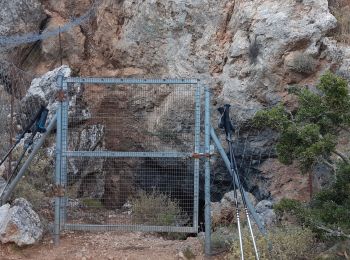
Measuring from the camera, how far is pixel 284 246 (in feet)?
18.6

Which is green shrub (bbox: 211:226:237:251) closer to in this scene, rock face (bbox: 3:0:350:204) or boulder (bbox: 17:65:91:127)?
rock face (bbox: 3:0:350:204)

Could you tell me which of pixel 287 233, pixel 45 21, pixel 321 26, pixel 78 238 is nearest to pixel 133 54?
pixel 45 21

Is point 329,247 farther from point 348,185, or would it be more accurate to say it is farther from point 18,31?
point 18,31

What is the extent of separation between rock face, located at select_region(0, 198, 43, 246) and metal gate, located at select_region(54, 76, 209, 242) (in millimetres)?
274

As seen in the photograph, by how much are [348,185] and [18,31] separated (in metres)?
8.51

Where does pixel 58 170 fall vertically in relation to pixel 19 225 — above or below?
above

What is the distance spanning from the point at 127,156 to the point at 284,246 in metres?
1.97

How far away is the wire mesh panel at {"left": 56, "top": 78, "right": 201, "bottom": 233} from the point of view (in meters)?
6.47

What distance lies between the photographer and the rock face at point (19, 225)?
6.32 metres

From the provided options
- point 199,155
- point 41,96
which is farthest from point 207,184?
point 41,96

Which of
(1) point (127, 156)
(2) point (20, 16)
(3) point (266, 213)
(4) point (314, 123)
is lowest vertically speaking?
(3) point (266, 213)

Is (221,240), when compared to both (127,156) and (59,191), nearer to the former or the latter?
(127,156)

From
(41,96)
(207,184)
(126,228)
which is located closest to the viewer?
(207,184)

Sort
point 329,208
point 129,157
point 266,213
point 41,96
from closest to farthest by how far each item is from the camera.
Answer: point 329,208
point 266,213
point 129,157
point 41,96
